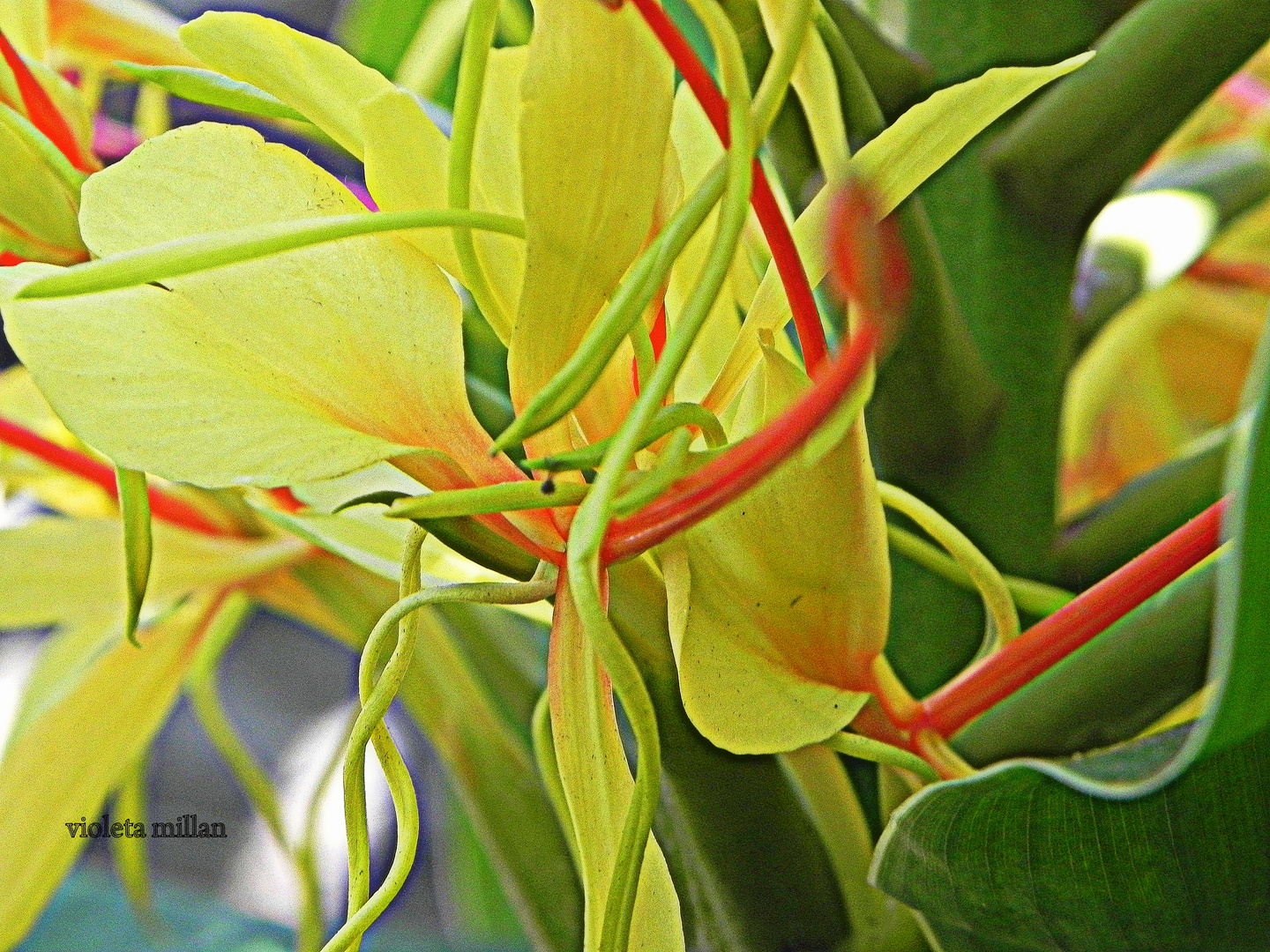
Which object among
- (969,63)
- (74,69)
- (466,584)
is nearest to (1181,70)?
(969,63)

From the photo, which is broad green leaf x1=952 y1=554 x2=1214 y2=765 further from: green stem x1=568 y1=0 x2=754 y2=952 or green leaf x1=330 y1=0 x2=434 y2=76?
green leaf x1=330 y1=0 x2=434 y2=76

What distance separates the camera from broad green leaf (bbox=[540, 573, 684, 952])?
154 mm

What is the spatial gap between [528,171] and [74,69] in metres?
0.26

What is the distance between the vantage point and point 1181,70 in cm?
22

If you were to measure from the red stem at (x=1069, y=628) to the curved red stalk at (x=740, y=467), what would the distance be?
0.06 meters

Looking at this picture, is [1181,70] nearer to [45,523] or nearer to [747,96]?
[747,96]

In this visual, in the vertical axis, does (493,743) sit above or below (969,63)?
below

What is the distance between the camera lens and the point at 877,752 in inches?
6.6

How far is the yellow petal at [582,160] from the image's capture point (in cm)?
14

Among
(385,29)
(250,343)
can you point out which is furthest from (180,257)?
(385,29)

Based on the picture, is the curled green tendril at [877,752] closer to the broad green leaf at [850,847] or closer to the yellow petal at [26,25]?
the broad green leaf at [850,847]

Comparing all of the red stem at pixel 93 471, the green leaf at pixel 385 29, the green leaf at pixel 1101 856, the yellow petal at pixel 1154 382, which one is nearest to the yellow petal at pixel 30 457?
the red stem at pixel 93 471

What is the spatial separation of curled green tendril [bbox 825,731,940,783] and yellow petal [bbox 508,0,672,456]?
68 mm

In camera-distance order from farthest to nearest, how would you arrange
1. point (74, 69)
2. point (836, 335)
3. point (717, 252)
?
1. point (74, 69)
2. point (836, 335)
3. point (717, 252)
